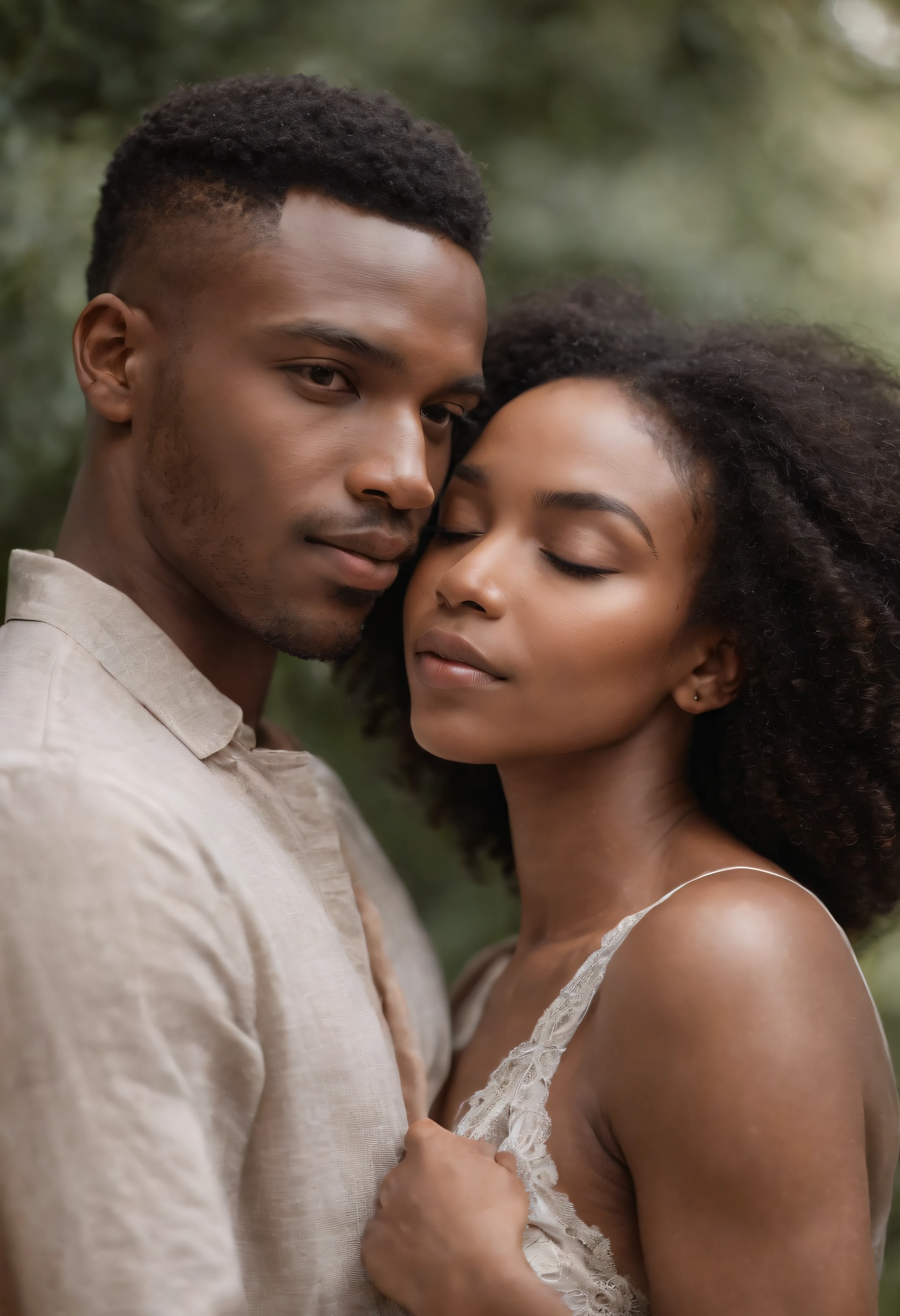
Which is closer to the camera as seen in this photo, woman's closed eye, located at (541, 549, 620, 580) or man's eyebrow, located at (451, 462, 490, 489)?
woman's closed eye, located at (541, 549, 620, 580)

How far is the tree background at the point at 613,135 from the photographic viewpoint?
9.02 ft

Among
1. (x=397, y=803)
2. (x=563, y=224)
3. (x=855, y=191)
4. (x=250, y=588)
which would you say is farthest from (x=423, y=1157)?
(x=855, y=191)

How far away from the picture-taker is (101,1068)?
4.48 ft

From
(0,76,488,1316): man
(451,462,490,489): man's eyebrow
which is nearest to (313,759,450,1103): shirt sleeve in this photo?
(0,76,488,1316): man

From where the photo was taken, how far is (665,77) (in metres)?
2.92

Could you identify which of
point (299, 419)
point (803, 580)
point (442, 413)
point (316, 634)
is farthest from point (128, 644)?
point (803, 580)

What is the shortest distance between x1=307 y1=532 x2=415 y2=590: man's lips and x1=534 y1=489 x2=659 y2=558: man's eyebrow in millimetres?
232

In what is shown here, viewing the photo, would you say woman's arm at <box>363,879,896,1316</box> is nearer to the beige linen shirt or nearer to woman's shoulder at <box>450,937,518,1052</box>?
the beige linen shirt

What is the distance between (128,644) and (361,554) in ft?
1.14

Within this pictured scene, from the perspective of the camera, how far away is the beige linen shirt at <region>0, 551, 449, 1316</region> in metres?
1.36

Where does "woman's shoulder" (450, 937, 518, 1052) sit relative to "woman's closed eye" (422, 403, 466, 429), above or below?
below

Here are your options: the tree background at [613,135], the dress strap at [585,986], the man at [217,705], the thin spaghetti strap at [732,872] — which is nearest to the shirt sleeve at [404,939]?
the man at [217,705]

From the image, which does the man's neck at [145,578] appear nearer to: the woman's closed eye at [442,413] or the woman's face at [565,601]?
the woman's face at [565,601]

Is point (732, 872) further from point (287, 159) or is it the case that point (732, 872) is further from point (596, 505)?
point (287, 159)
